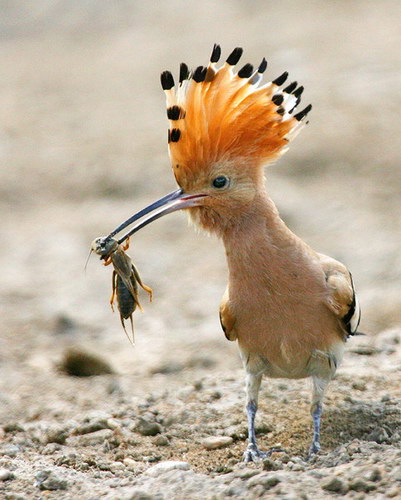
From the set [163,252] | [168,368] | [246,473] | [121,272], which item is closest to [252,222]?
[121,272]

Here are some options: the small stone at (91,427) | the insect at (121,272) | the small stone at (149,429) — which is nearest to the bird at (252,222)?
the insect at (121,272)

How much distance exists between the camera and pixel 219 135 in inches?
188

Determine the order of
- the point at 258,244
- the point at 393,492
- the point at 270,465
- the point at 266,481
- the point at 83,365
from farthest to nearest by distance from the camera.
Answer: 1. the point at 83,365
2. the point at 258,244
3. the point at 270,465
4. the point at 266,481
5. the point at 393,492

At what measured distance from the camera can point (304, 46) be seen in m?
13.7

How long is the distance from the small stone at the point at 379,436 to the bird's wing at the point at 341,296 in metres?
0.52

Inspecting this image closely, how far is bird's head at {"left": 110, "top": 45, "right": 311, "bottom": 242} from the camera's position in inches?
188

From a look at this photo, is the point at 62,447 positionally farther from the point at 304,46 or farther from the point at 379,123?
the point at 304,46

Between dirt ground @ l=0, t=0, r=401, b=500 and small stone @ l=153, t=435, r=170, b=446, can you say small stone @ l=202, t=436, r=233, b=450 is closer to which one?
dirt ground @ l=0, t=0, r=401, b=500

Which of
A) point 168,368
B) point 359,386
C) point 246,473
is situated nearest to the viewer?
point 246,473

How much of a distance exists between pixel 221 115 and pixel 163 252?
14.7ft

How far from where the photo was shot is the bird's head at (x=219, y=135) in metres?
4.78

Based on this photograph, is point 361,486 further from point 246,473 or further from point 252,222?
point 252,222

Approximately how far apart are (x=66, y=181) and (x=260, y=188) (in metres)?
6.11

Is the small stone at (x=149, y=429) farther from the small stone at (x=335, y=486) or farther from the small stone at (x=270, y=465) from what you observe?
the small stone at (x=335, y=486)
